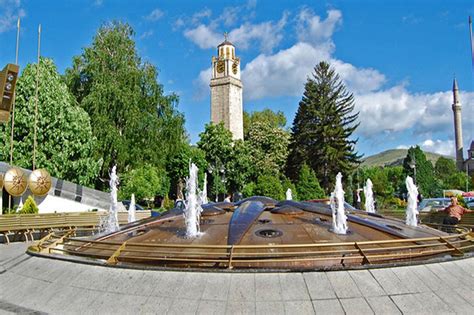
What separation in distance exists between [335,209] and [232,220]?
1686 millimetres

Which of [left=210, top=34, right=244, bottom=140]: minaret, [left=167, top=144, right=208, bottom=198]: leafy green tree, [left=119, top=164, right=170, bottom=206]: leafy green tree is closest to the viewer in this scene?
[left=119, top=164, right=170, bottom=206]: leafy green tree

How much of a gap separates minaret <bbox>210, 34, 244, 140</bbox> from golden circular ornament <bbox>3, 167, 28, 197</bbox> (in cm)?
3632

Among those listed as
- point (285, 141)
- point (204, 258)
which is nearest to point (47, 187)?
point (204, 258)

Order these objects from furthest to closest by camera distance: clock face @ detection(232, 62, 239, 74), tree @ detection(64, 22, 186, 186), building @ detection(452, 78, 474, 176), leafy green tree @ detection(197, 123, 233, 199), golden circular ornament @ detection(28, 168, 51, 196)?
building @ detection(452, 78, 474, 176), clock face @ detection(232, 62, 239, 74), leafy green tree @ detection(197, 123, 233, 199), tree @ detection(64, 22, 186, 186), golden circular ornament @ detection(28, 168, 51, 196)

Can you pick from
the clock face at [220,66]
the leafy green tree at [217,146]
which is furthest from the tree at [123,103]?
the clock face at [220,66]

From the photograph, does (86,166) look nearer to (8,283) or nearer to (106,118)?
(106,118)

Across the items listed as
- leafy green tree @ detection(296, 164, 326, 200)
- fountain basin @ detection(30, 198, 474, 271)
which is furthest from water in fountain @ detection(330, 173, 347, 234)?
leafy green tree @ detection(296, 164, 326, 200)

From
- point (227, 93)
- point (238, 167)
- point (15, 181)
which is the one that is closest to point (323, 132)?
point (238, 167)

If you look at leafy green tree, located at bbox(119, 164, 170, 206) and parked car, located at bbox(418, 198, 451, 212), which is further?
leafy green tree, located at bbox(119, 164, 170, 206)

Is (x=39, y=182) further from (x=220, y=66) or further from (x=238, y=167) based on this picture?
(x=220, y=66)

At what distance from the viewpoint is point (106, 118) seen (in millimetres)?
26859

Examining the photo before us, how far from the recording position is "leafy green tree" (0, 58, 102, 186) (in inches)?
909

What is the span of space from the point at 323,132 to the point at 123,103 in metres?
Answer: 20.2

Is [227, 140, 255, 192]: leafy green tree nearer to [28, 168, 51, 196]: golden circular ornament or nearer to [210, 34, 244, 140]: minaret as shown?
[210, 34, 244, 140]: minaret
